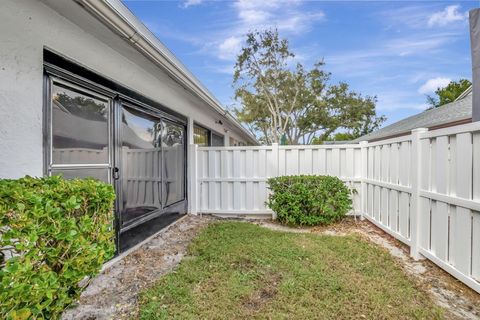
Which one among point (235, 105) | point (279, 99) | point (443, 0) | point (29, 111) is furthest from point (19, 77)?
point (235, 105)

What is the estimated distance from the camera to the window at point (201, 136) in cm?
756

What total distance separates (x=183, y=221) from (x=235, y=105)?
75.4 ft

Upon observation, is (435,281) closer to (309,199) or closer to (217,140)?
(309,199)

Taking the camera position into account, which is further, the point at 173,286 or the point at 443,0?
the point at 443,0

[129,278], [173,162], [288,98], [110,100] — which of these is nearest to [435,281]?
[129,278]

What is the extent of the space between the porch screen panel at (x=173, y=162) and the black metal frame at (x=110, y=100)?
199 mm

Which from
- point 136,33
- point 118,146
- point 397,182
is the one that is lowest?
point 397,182

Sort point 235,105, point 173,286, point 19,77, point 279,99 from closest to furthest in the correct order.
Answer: point 19,77, point 173,286, point 279,99, point 235,105

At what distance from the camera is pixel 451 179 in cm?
305

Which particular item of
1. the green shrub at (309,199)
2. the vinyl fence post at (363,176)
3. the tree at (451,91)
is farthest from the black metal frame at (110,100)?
the tree at (451,91)

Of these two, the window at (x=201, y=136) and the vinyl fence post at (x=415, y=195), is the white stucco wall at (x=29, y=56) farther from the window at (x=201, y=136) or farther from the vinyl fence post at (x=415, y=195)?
the window at (x=201, y=136)

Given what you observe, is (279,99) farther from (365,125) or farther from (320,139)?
(365,125)

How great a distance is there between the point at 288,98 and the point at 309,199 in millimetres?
20629

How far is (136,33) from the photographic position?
283 cm
